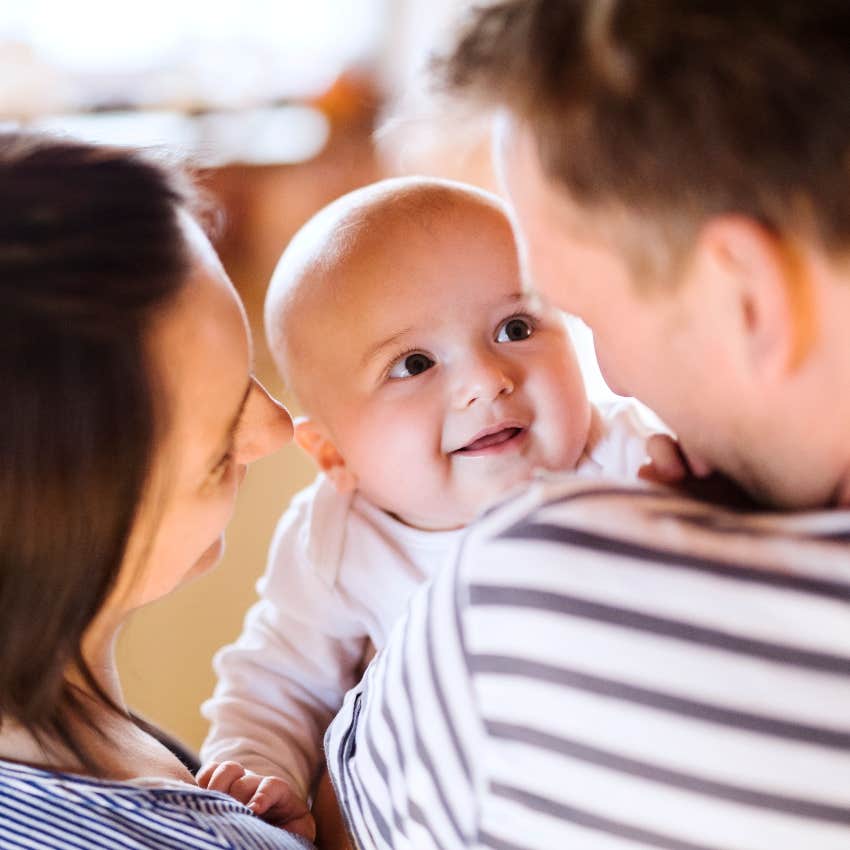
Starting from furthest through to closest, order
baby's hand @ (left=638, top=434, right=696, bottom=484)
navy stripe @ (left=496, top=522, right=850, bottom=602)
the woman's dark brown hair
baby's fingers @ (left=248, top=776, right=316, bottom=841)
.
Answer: baby's fingers @ (left=248, top=776, right=316, bottom=841)
baby's hand @ (left=638, top=434, right=696, bottom=484)
the woman's dark brown hair
navy stripe @ (left=496, top=522, right=850, bottom=602)

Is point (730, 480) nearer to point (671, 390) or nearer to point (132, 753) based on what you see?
point (671, 390)

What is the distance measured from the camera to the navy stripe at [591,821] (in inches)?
23.5

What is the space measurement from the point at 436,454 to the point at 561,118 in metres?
0.54

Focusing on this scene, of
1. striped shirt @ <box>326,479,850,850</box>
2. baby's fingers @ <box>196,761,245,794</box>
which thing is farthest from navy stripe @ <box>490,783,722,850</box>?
baby's fingers @ <box>196,761,245,794</box>

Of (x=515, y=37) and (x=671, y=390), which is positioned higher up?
(x=515, y=37)

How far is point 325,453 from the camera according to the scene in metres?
1.20

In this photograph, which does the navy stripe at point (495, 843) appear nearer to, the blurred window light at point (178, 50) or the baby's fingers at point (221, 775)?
the baby's fingers at point (221, 775)

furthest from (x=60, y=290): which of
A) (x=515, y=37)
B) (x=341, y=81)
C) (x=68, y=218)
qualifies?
(x=341, y=81)

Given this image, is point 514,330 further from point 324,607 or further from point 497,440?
point 324,607

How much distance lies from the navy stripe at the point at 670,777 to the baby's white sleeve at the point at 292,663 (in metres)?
0.57

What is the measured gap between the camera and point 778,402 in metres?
0.65

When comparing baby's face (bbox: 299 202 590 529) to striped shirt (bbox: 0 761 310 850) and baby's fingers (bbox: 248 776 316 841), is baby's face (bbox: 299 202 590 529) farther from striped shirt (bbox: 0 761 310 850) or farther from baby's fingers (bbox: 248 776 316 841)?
striped shirt (bbox: 0 761 310 850)

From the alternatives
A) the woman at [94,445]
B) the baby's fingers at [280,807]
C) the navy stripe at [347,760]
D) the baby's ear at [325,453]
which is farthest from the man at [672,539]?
the baby's ear at [325,453]

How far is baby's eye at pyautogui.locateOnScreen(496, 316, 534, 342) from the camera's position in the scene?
3.69 ft
